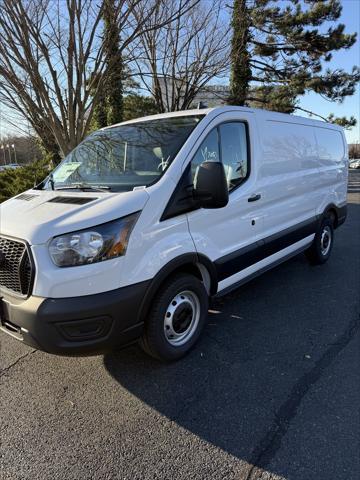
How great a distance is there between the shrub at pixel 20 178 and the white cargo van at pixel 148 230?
557cm

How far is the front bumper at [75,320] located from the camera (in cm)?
247

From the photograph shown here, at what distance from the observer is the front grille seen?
256cm

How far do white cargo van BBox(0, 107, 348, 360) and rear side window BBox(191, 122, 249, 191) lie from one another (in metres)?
0.01

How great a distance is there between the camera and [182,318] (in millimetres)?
3277

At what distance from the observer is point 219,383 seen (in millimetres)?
2988

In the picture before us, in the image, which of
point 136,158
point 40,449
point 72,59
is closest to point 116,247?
A: point 136,158

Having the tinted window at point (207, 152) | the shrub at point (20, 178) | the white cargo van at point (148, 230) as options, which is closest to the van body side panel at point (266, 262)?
the white cargo van at point (148, 230)

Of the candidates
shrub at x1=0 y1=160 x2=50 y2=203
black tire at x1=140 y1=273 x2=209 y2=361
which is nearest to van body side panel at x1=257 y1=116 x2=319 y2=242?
black tire at x1=140 y1=273 x2=209 y2=361

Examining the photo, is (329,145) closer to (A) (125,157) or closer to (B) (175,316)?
(A) (125,157)

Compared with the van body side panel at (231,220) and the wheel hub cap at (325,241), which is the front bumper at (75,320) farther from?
the wheel hub cap at (325,241)

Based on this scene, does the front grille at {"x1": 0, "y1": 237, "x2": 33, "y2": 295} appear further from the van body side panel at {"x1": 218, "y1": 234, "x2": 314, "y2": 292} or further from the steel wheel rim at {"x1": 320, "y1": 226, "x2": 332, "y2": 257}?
the steel wheel rim at {"x1": 320, "y1": 226, "x2": 332, "y2": 257}

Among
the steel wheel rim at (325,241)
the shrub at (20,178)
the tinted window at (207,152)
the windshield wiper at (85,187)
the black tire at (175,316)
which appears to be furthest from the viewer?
the shrub at (20,178)

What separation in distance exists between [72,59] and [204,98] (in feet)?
23.4

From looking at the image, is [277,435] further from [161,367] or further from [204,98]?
[204,98]
